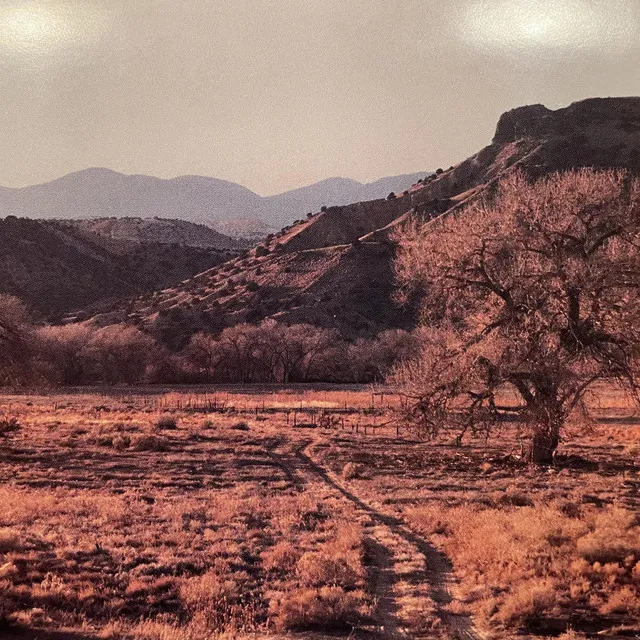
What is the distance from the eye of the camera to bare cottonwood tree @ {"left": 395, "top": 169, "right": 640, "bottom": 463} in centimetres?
1691

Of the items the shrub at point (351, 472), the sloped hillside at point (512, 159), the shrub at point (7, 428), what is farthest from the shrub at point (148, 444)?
the sloped hillside at point (512, 159)

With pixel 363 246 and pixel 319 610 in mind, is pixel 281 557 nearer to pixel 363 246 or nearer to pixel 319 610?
pixel 319 610

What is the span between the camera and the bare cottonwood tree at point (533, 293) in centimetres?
1691

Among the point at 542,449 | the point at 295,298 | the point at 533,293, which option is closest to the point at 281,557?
the point at 533,293

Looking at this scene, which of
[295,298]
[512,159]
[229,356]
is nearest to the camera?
[229,356]

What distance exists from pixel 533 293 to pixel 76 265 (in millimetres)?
109249

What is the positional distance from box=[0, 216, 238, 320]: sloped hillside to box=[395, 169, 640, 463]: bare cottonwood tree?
83897 mm

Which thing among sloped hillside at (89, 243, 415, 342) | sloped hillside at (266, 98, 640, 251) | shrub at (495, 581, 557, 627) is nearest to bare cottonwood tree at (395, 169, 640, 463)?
shrub at (495, 581, 557, 627)

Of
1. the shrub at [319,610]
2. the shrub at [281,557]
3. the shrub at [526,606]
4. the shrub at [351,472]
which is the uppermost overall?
the shrub at [526,606]

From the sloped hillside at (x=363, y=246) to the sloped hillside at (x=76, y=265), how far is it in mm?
13988

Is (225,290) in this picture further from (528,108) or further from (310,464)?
(528,108)

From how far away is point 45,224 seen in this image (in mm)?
123812

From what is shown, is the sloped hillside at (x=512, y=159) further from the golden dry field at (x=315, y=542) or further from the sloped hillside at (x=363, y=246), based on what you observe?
the golden dry field at (x=315, y=542)

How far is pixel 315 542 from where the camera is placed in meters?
12.7
